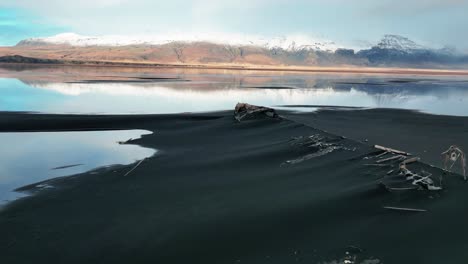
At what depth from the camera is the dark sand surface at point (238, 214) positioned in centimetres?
809

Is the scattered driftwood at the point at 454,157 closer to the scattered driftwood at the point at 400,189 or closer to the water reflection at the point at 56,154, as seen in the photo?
the scattered driftwood at the point at 400,189

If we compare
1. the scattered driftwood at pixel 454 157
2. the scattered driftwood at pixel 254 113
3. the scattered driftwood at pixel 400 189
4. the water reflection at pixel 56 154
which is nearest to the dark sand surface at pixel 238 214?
the scattered driftwood at pixel 400 189

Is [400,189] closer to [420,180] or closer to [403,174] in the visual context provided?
[420,180]

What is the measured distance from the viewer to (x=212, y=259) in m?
7.92

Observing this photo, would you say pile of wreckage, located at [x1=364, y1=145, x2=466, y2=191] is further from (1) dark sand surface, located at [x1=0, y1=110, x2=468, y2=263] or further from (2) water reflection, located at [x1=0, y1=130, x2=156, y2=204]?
(2) water reflection, located at [x1=0, y1=130, x2=156, y2=204]

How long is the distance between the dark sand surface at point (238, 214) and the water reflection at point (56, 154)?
1100mm

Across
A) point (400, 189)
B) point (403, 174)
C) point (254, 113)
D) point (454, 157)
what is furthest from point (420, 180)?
point (254, 113)

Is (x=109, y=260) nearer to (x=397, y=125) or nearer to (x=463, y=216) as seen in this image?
(x=463, y=216)

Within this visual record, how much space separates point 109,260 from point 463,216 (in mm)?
7945

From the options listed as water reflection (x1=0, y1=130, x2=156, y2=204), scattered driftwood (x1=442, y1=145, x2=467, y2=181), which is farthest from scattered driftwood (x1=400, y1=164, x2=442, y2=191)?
water reflection (x1=0, y1=130, x2=156, y2=204)

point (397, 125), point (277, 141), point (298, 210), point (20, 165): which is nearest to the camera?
point (298, 210)

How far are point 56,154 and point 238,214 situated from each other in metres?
10.7

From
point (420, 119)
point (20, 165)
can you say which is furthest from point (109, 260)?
point (420, 119)

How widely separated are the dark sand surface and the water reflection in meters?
1.10
